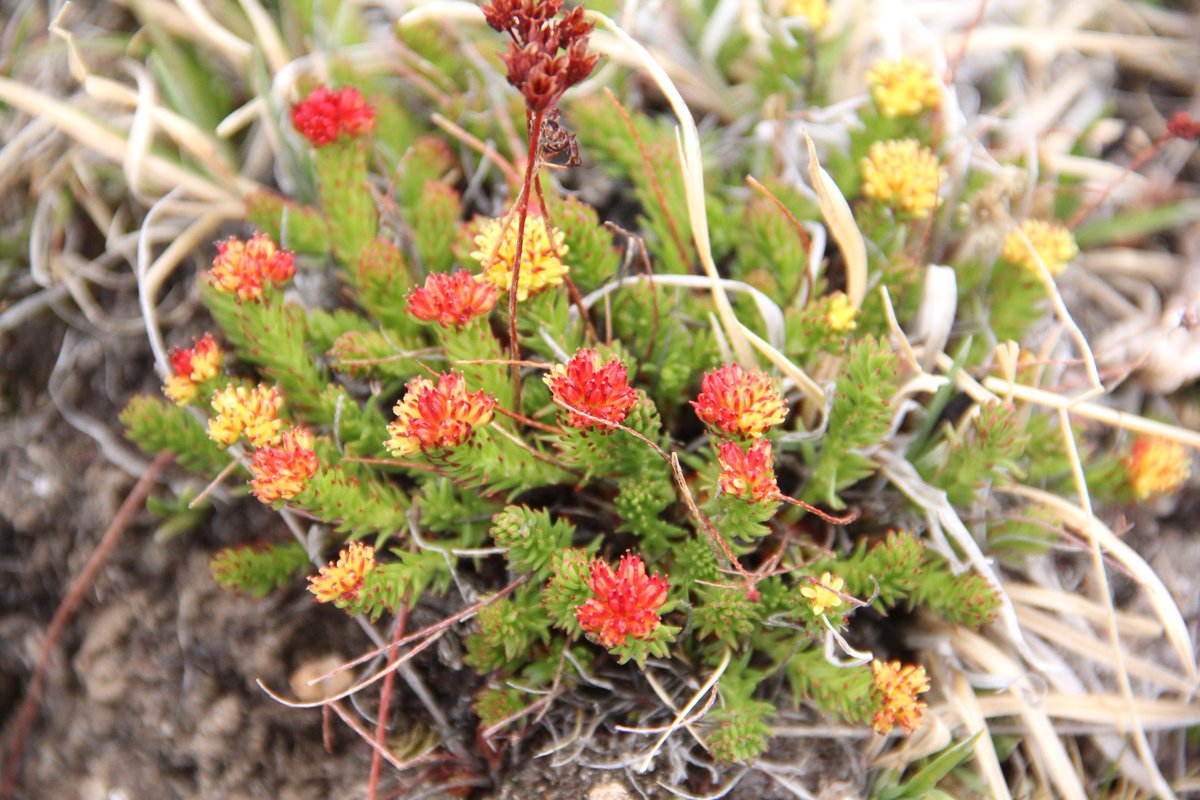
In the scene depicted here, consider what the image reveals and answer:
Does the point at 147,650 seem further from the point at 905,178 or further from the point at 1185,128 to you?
the point at 1185,128

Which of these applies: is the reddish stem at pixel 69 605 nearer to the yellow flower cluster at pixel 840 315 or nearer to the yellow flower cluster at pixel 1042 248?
the yellow flower cluster at pixel 840 315

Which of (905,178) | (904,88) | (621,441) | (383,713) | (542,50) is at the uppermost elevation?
(542,50)

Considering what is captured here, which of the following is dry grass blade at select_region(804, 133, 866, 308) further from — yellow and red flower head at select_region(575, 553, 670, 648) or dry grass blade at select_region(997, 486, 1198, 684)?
yellow and red flower head at select_region(575, 553, 670, 648)

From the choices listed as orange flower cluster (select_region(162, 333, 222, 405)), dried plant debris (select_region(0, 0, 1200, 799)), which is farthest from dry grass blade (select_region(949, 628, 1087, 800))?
orange flower cluster (select_region(162, 333, 222, 405))

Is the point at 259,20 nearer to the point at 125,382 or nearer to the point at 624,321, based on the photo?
the point at 125,382

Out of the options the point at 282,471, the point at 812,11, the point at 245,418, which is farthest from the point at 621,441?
the point at 812,11

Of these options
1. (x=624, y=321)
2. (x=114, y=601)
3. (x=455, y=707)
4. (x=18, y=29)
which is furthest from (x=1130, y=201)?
(x=18, y=29)

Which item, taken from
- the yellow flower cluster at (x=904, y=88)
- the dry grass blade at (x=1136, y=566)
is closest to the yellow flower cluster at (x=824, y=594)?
the dry grass blade at (x=1136, y=566)
